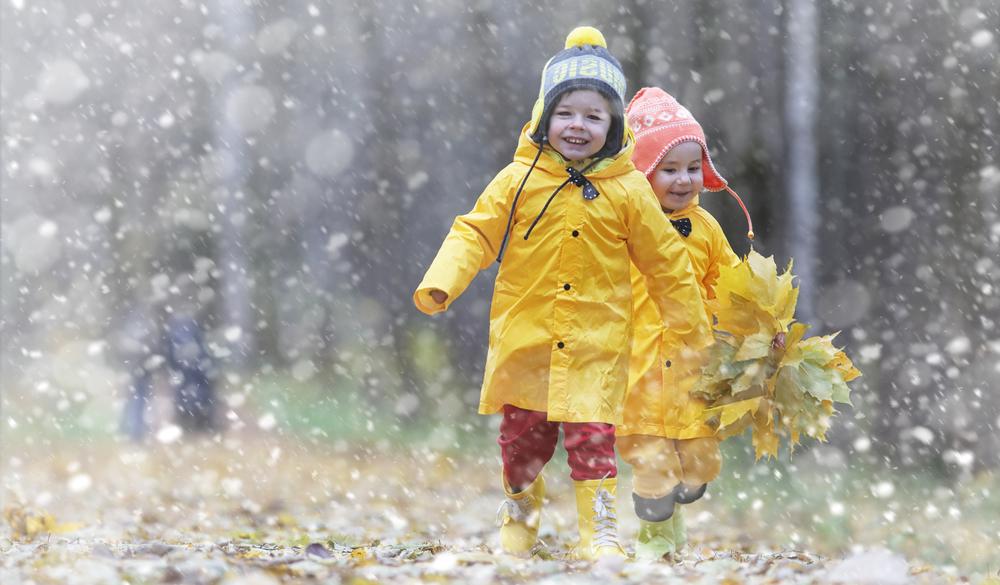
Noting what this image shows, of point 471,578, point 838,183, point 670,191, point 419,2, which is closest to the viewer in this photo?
point 471,578

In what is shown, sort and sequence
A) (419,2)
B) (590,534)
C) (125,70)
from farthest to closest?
(125,70) < (419,2) < (590,534)

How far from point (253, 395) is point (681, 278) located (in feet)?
30.7

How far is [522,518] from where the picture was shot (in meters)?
4.60

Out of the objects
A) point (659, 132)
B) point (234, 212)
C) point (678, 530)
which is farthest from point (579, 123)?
point (234, 212)

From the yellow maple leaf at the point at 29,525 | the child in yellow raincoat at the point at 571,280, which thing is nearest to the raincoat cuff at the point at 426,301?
the child in yellow raincoat at the point at 571,280

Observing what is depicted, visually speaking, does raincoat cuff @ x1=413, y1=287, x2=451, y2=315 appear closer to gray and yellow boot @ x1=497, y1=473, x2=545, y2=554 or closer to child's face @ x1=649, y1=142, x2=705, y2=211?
gray and yellow boot @ x1=497, y1=473, x2=545, y2=554

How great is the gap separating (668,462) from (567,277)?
3.31 feet

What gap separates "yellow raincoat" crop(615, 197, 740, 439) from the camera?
471 centimetres

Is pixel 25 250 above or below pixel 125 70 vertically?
below

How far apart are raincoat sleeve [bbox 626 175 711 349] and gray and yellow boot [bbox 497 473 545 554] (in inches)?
35.2

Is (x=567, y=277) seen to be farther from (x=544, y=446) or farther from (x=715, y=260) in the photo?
(x=715, y=260)

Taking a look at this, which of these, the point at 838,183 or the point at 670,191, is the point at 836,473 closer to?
the point at 838,183

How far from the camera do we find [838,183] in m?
8.91

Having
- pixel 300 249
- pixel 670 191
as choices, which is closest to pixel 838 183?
pixel 670 191
